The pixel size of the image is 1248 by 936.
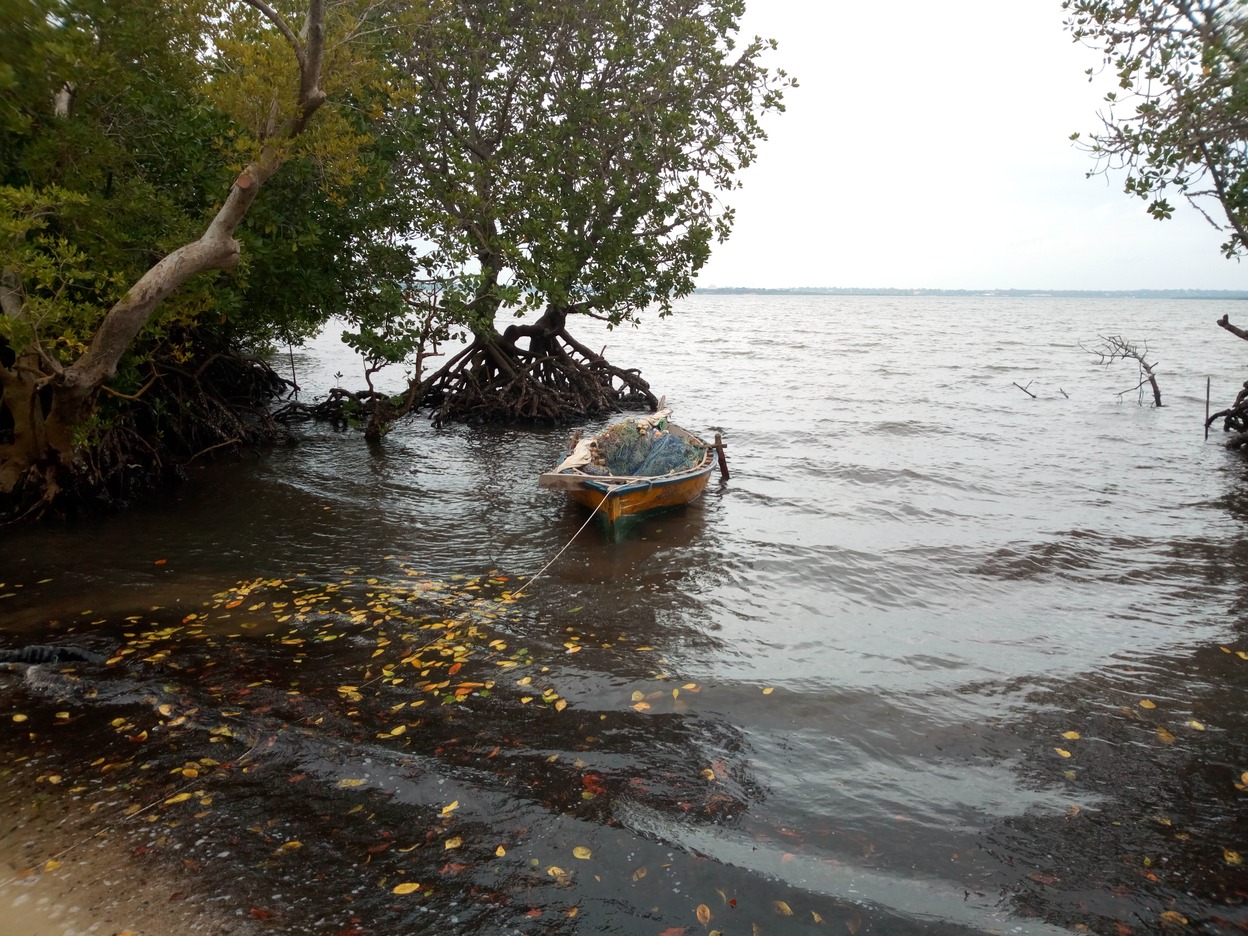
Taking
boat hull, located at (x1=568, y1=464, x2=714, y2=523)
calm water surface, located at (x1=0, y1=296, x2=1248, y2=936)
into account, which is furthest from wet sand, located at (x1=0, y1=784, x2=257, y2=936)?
boat hull, located at (x1=568, y1=464, x2=714, y2=523)

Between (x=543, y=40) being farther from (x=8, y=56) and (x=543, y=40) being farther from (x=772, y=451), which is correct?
(x=8, y=56)

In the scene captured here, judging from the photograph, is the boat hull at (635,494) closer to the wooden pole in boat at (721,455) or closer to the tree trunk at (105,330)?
the wooden pole in boat at (721,455)

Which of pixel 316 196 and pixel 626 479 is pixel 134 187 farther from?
pixel 626 479

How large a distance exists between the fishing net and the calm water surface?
105cm

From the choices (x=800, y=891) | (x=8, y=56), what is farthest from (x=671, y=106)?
(x=800, y=891)

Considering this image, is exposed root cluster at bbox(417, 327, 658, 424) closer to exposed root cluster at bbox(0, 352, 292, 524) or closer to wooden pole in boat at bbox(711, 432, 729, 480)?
exposed root cluster at bbox(0, 352, 292, 524)

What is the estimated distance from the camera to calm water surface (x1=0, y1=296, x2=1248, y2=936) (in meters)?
4.85

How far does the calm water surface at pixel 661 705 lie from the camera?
485cm

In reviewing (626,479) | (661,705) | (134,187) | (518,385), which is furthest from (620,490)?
(518,385)

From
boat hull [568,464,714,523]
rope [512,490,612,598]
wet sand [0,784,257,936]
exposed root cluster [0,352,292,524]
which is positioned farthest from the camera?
boat hull [568,464,714,523]

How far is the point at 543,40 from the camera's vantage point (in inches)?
777

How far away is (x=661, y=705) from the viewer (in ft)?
23.4

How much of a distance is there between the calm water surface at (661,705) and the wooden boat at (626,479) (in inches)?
21.8

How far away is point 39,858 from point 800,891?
15.4ft
